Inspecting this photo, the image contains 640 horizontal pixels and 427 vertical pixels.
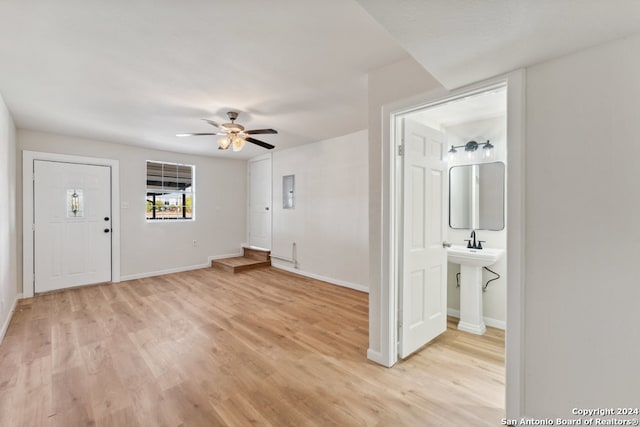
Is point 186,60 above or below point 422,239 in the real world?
above

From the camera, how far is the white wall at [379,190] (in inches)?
84.0

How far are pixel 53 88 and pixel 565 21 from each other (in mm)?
3843

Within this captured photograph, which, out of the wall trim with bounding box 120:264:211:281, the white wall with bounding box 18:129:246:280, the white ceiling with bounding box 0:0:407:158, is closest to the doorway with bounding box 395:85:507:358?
the white ceiling with bounding box 0:0:407:158

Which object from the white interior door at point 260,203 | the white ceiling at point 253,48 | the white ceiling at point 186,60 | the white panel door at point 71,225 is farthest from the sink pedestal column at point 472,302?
the white panel door at point 71,225

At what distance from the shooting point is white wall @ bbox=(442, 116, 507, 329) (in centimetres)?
291

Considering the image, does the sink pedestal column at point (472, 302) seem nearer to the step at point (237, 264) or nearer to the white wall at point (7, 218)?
the step at point (237, 264)

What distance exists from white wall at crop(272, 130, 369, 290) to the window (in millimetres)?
1857

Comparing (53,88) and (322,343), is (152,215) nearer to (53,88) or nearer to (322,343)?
(53,88)

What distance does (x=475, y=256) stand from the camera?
272cm

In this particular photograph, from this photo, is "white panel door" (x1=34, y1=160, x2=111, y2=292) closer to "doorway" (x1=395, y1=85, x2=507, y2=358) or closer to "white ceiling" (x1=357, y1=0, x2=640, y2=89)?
"doorway" (x1=395, y1=85, x2=507, y2=358)

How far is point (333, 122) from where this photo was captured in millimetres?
3697

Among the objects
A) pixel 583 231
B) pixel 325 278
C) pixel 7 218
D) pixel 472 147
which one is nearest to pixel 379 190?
pixel 583 231

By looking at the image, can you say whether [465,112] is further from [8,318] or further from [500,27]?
[8,318]

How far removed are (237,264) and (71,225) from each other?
8.96 ft
